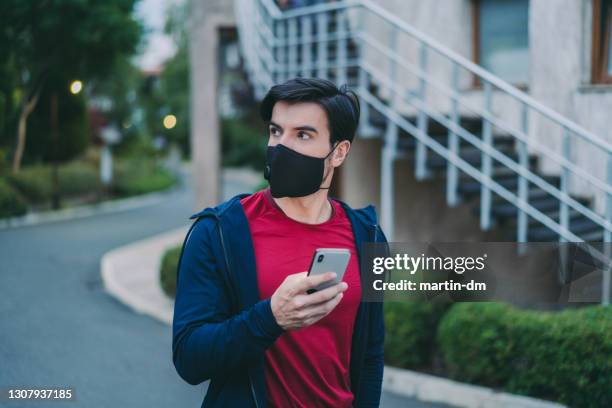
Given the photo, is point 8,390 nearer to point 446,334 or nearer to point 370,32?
point 446,334

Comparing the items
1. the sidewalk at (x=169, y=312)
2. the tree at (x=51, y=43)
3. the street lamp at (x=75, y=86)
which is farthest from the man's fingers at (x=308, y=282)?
the street lamp at (x=75, y=86)

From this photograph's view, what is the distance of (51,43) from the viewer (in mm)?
8648

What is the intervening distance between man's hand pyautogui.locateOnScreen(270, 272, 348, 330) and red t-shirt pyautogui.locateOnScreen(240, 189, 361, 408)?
0.27m

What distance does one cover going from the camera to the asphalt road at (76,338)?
17.8ft

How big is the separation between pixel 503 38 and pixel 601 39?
5.38 feet

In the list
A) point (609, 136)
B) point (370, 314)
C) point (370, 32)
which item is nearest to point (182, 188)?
point (370, 32)

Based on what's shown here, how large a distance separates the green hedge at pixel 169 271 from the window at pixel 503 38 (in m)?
4.67

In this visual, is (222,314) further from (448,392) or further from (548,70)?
(548,70)

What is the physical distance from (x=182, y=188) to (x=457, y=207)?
31686mm

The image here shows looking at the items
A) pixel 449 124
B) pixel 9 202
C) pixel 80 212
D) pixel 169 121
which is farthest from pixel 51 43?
pixel 169 121

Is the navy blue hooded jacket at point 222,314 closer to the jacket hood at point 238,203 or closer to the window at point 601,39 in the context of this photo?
the jacket hood at point 238,203

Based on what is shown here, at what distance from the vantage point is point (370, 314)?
2.42 m

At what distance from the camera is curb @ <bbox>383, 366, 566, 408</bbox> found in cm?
481


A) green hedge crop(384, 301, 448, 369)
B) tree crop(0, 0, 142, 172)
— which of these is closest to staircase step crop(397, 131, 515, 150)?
green hedge crop(384, 301, 448, 369)
